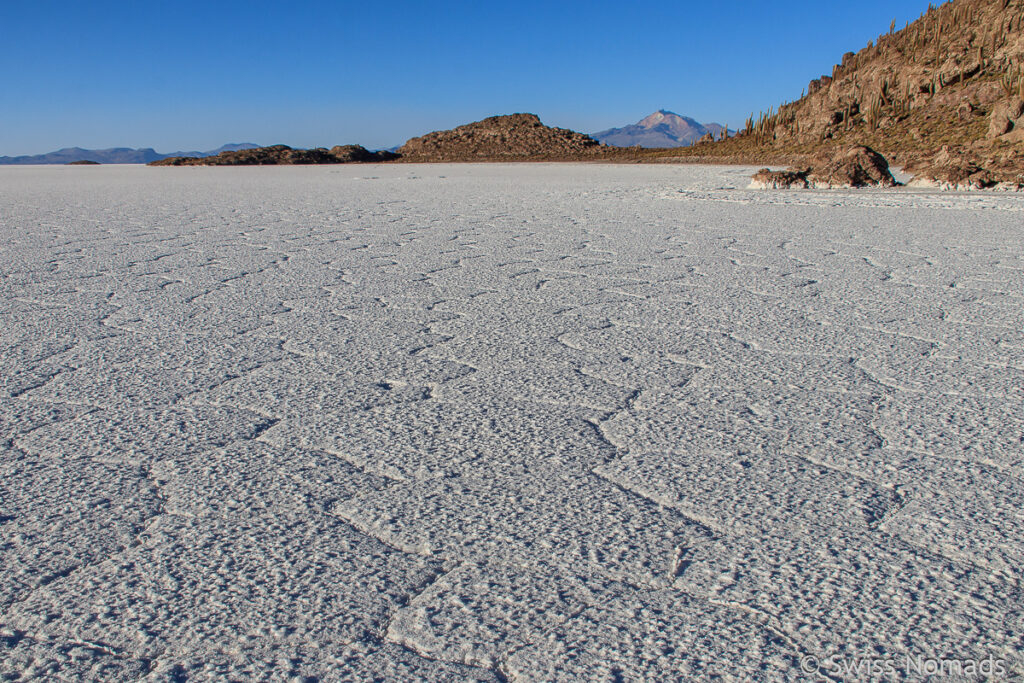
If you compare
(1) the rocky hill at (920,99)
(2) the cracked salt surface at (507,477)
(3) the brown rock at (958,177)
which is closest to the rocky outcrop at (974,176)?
(3) the brown rock at (958,177)

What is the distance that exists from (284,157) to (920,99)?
22.3 metres

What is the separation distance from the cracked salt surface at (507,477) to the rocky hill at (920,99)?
1493 centimetres

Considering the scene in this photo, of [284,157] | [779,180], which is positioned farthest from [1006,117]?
[284,157]

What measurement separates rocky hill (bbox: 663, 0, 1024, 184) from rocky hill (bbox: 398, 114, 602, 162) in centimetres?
647

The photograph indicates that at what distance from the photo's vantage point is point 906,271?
11.9 feet

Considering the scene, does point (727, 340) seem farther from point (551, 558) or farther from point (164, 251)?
point (164, 251)

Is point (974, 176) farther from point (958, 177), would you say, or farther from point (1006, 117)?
point (1006, 117)

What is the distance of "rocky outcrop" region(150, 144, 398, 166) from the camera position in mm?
31422

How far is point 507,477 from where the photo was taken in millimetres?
1459

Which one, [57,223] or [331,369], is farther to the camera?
[57,223]

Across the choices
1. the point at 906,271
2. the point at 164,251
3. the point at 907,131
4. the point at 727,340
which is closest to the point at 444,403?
the point at 727,340

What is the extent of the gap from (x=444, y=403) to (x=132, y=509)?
73 centimetres

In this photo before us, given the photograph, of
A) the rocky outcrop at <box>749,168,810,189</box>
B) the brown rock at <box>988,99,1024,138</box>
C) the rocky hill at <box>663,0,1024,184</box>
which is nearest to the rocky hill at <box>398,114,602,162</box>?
the rocky hill at <box>663,0,1024,184</box>

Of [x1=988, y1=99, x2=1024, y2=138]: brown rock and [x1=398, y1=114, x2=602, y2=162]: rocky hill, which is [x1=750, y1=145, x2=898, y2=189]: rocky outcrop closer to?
[x1=988, y1=99, x2=1024, y2=138]: brown rock
